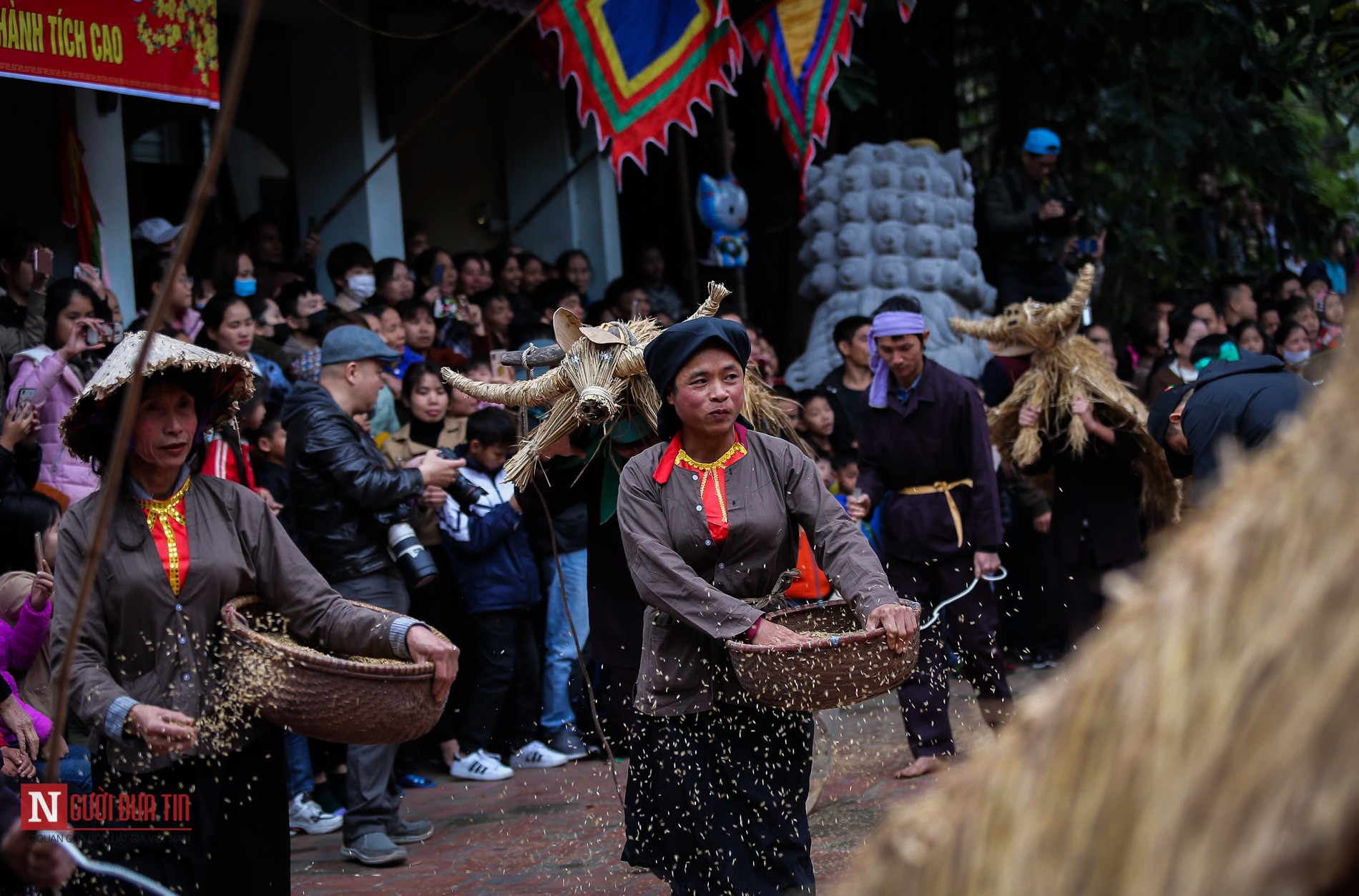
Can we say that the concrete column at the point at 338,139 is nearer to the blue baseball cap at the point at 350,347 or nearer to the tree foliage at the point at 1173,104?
the blue baseball cap at the point at 350,347

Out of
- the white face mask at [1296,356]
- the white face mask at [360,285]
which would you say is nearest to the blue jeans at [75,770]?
the white face mask at [360,285]

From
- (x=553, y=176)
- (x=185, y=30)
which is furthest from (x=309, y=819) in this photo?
(x=553, y=176)

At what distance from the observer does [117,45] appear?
6.40 m

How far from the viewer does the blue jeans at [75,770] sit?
13.8ft

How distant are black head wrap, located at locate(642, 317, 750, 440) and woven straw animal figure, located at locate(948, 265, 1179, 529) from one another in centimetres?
320

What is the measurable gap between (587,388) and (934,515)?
85.8 inches

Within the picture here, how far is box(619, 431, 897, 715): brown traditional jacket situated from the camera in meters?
3.97

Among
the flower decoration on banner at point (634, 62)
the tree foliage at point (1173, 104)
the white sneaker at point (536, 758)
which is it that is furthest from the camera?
the tree foliage at point (1173, 104)

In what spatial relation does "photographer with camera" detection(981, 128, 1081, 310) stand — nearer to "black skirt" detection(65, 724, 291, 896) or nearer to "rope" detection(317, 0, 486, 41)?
"rope" detection(317, 0, 486, 41)

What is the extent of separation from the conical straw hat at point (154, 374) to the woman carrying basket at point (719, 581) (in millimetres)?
1125

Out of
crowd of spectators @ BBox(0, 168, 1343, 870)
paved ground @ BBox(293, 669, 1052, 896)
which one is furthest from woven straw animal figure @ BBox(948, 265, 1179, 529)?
paved ground @ BBox(293, 669, 1052, 896)

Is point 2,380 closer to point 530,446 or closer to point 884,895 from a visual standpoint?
point 530,446

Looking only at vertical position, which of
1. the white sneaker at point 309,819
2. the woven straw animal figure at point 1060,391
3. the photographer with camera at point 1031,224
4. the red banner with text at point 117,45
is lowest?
the white sneaker at point 309,819

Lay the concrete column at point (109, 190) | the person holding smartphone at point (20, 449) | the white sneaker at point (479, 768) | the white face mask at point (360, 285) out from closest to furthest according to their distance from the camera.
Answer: the person holding smartphone at point (20, 449), the white sneaker at point (479, 768), the concrete column at point (109, 190), the white face mask at point (360, 285)
